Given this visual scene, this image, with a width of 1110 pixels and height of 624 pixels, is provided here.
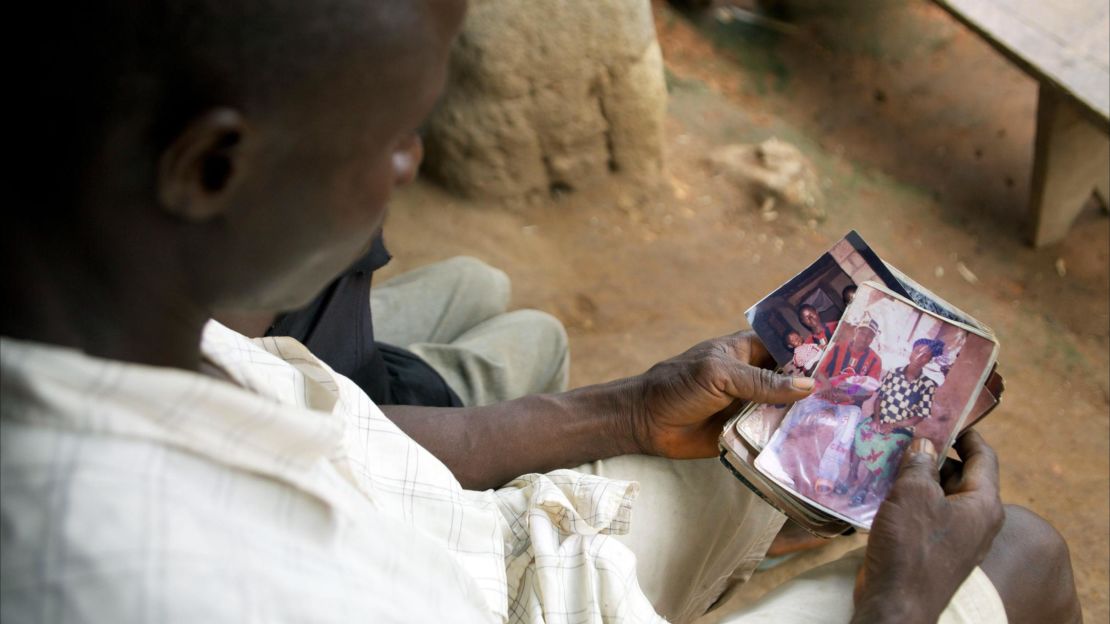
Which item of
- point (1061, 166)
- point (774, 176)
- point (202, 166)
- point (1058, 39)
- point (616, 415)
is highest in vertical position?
point (202, 166)

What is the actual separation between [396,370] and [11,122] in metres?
1.23

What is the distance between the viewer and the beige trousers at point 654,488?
138 centimetres

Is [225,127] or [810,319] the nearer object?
[225,127]

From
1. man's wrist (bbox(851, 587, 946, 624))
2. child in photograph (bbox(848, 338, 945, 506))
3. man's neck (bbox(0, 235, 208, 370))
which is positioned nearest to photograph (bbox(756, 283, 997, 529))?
child in photograph (bbox(848, 338, 945, 506))

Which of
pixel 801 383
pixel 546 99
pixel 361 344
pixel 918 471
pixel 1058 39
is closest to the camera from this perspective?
pixel 918 471

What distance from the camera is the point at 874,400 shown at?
160cm

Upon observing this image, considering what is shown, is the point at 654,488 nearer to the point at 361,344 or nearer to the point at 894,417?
the point at 894,417

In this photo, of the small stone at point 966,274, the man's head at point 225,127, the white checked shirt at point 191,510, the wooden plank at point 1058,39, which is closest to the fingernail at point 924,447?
the white checked shirt at point 191,510

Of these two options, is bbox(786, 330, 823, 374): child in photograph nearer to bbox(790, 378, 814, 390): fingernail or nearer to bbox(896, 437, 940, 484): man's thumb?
bbox(790, 378, 814, 390): fingernail

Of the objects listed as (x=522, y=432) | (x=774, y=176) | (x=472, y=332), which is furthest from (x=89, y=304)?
(x=774, y=176)

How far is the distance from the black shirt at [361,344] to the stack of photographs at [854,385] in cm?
67

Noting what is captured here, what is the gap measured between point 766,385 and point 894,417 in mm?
224

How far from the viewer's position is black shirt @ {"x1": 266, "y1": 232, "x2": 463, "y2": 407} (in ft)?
5.65

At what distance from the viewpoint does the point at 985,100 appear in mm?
4121
